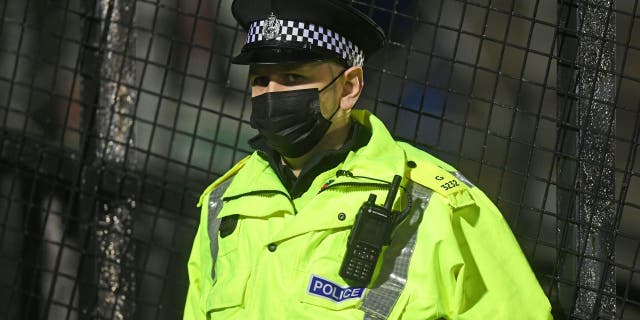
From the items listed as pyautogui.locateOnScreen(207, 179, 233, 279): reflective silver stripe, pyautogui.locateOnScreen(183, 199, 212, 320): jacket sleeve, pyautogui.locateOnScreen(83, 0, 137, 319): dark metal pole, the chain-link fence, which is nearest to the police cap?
pyautogui.locateOnScreen(207, 179, 233, 279): reflective silver stripe

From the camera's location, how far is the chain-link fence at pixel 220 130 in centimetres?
429

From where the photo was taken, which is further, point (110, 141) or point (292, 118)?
point (110, 141)

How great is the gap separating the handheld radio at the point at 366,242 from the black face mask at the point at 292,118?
37 cm

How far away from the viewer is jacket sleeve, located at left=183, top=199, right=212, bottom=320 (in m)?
3.65

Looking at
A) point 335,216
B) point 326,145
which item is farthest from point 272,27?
point 335,216

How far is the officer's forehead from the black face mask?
0.17ft

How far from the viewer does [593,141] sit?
4.29 m

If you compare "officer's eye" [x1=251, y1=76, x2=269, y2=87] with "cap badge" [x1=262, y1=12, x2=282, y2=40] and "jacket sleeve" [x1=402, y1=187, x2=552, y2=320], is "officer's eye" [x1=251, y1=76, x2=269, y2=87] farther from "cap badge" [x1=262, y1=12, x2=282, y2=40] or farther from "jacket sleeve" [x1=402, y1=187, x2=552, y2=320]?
"jacket sleeve" [x1=402, y1=187, x2=552, y2=320]

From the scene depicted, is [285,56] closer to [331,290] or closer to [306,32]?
[306,32]

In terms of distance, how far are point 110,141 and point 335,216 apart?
1.97 metres

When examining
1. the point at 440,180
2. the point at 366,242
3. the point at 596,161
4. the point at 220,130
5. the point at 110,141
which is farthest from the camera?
the point at 220,130

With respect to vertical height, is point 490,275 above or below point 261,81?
below

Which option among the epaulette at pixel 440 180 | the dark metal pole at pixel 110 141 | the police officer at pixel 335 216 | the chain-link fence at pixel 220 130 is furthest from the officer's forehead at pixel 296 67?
the dark metal pole at pixel 110 141

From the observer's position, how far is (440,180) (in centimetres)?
345
